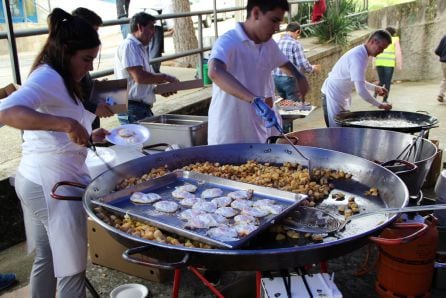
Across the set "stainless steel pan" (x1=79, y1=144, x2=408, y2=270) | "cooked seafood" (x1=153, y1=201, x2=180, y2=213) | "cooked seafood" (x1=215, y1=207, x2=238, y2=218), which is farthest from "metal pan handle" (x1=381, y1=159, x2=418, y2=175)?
"cooked seafood" (x1=153, y1=201, x2=180, y2=213)

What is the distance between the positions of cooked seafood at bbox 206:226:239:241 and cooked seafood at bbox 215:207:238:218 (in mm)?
172

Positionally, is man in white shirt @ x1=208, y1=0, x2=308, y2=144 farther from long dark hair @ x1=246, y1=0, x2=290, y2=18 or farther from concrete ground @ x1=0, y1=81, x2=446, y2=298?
concrete ground @ x1=0, y1=81, x2=446, y2=298

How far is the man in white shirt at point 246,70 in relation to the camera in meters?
3.16

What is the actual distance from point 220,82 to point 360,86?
9.62 feet

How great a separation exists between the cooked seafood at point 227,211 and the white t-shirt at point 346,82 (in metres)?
3.43

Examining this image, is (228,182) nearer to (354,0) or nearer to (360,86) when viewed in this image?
(360,86)

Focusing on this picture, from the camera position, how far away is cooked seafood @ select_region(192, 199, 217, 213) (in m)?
2.23

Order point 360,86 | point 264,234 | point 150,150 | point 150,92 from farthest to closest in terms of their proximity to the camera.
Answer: point 360,86 < point 150,92 < point 150,150 < point 264,234

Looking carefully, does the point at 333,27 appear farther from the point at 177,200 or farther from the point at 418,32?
the point at 177,200

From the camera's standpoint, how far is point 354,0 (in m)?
16.4

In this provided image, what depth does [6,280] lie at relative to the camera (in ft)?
11.0

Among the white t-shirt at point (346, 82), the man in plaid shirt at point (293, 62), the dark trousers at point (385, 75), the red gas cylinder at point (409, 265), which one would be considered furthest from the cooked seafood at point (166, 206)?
the dark trousers at point (385, 75)

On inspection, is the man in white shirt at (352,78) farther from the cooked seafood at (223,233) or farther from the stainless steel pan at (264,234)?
the cooked seafood at (223,233)

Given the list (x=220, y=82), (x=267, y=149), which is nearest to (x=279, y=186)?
(x=267, y=149)
